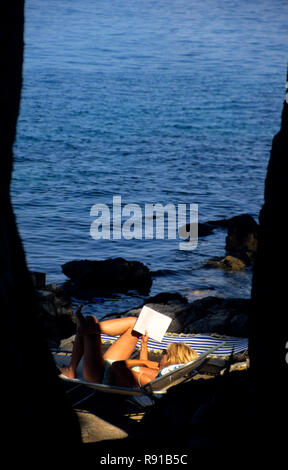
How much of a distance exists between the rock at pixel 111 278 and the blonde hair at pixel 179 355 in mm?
6897

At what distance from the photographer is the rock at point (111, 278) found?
1246 centimetres

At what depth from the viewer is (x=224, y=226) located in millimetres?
17781

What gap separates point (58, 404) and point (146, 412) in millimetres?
2131

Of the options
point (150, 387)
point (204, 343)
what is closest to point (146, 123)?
point (204, 343)

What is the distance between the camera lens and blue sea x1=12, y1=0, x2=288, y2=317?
1564 cm

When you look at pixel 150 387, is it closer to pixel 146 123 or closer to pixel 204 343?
pixel 204 343

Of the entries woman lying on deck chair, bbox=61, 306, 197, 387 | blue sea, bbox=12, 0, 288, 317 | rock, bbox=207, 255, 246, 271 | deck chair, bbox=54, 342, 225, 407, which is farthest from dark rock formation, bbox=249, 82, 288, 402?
rock, bbox=207, 255, 246, 271

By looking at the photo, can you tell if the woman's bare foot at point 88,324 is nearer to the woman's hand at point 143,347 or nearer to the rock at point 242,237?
the woman's hand at point 143,347

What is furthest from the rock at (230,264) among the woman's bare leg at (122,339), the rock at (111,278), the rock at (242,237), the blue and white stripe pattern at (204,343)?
the woman's bare leg at (122,339)

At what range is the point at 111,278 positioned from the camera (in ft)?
40.9

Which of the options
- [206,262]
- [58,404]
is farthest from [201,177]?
[58,404]

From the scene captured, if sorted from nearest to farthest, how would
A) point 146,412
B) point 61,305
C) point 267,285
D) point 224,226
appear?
point 267,285 → point 146,412 → point 61,305 → point 224,226

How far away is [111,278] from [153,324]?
6917 millimetres
